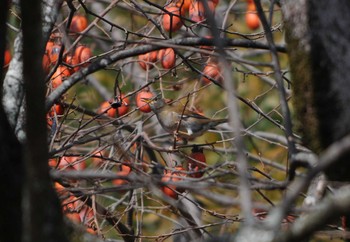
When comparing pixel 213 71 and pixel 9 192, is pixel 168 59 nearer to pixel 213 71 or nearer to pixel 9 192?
pixel 213 71

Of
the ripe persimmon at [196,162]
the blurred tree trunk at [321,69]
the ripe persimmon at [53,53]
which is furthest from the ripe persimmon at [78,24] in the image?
the blurred tree trunk at [321,69]

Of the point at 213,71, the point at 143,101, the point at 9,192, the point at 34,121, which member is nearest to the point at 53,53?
the point at 143,101

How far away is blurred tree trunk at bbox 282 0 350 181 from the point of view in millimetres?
1834

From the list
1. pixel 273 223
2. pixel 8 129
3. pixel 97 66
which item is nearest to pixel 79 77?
pixel 97 66

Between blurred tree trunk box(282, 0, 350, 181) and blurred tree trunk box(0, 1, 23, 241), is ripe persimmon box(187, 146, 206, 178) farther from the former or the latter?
blurred tree trunk box(0, 1, 23, 241)

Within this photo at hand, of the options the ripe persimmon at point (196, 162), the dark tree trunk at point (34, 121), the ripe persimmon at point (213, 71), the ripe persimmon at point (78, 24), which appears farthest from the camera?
the ripe persimmon at point (78, 24)

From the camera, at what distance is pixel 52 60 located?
332 centimetres

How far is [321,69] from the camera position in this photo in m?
1.90

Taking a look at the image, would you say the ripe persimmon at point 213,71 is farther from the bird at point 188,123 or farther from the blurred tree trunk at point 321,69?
the blurred tree trunk at point 321,69

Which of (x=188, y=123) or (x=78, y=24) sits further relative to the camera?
(x=188, y=123)

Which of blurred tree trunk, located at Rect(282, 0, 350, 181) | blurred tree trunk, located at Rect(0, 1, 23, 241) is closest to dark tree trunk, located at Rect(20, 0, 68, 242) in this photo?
blurred tree trunk, located at Rect(0, 1, 23, 241)

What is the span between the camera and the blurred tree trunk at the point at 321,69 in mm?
1834

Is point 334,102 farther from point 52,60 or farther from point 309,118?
point 52,60

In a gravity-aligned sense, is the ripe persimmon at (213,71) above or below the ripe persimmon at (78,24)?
below
